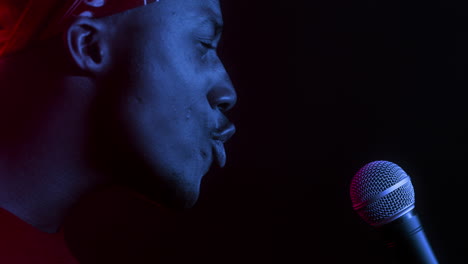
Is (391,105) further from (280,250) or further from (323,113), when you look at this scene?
(280,250)

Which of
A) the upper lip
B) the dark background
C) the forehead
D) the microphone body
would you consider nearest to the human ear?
the forehead

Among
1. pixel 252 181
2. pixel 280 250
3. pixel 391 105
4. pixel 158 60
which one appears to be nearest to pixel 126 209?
pixel 252 181

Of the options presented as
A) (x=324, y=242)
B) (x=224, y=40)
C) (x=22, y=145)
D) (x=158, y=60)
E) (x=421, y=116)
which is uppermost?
(x=158, y=60)

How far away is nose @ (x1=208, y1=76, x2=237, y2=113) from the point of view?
1577 millimetres

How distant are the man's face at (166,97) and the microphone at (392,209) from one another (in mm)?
623

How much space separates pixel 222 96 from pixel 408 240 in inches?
34.8

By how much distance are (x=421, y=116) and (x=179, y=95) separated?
1.55 m

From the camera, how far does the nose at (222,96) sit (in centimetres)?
158

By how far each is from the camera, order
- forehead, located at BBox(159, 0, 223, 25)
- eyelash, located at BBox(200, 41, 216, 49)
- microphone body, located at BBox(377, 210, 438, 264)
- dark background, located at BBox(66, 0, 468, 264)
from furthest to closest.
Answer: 1. dark background, located at BBox(66, 0, 468, 264)
2. eyelash, located at BBox(200, 41, 216, 49)
3. forehead, located at BBox(159, 0, 223, 25)
4. microphone body, located at BBox(377, 210, 438, 264)

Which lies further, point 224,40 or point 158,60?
point 224,40

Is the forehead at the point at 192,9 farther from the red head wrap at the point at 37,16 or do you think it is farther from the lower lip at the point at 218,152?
the lower lip at the point at 218,152

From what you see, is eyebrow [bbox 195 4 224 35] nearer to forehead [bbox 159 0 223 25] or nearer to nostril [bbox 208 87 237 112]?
forehead [bbox 159 0 223 25]

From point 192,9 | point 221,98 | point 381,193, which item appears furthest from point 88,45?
point 381,193

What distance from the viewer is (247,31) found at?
239 cm
